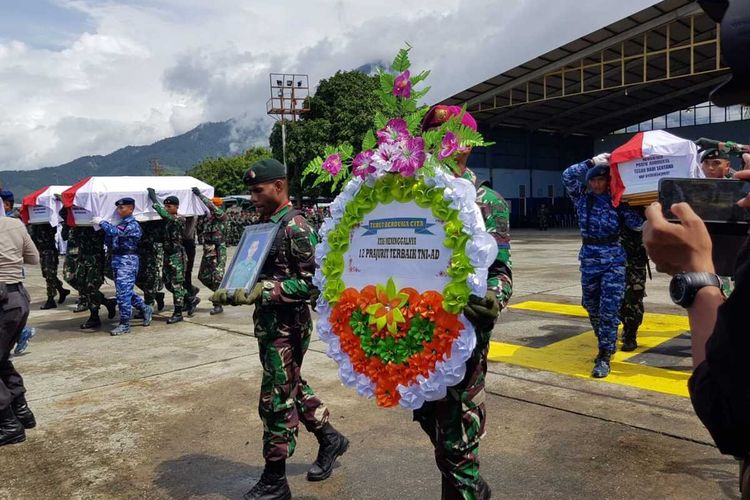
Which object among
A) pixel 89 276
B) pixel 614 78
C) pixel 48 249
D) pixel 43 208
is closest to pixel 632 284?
pixel 89 276

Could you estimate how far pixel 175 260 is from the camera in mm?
9148

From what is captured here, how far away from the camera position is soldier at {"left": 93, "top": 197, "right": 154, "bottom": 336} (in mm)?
8172

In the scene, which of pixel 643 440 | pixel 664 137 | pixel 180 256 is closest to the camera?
pixel 643 440

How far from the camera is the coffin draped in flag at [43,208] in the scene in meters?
10.1

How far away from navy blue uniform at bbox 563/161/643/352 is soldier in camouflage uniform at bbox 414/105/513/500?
3119 mm

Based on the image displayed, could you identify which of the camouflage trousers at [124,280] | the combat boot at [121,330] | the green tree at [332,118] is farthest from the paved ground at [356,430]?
the green tree at [332,118]

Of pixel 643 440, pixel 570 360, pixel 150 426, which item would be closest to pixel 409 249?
pixel 643 440

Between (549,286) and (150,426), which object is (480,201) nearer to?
(150,426)

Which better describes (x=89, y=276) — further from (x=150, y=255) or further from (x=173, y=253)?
(x=173, y=253)

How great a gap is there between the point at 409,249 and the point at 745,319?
1.38 m

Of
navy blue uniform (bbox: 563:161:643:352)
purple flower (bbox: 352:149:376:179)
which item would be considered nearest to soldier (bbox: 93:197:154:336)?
navy blue uniform (bbox: 563:161:643:352)

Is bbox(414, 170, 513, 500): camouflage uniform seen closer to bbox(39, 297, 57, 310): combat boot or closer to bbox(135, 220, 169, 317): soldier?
bbox(135, 220, 169, 317): soldier

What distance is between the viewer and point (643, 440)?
3.95 metres

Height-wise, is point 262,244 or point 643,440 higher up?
point 262,244
